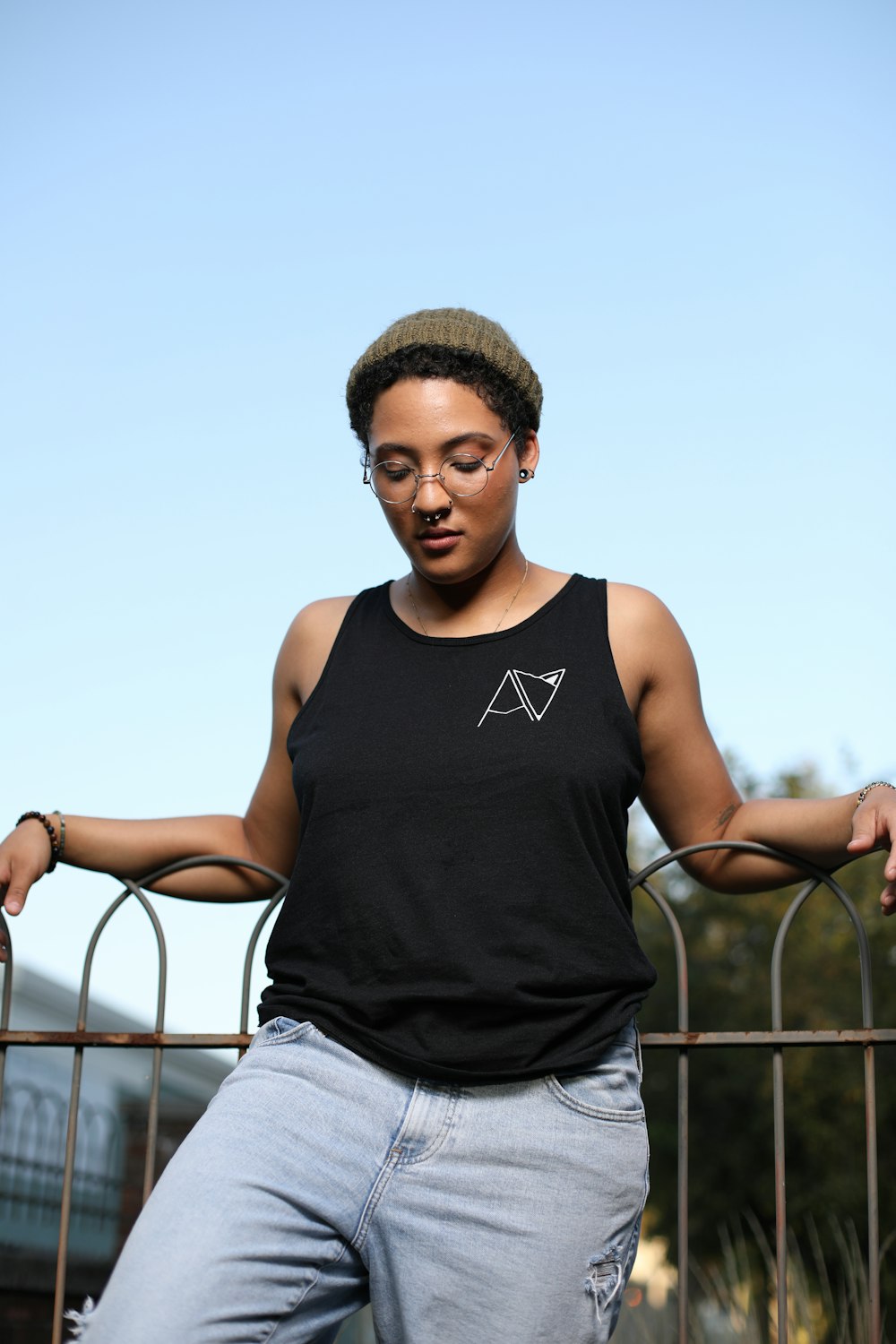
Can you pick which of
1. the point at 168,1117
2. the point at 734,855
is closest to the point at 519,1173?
the point at 734,855

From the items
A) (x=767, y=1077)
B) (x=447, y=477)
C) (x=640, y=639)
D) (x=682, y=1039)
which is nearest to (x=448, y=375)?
(x=447, y=477)

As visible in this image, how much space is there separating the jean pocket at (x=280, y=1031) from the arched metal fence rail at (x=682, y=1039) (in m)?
0.44

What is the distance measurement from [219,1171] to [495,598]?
3.03 ft

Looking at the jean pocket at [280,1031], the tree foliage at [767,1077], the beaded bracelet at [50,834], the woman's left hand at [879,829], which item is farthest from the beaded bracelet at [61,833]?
the tree foliage at [767,1077]

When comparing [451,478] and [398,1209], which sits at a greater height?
[451,478]

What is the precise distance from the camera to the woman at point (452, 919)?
1.54 metres

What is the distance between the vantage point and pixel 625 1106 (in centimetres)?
167

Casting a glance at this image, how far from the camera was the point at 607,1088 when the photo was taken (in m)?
1.68

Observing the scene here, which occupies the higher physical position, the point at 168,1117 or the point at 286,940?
the point at 286,940

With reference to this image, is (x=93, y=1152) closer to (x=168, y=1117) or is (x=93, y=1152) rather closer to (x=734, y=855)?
(x=168, y=1117)

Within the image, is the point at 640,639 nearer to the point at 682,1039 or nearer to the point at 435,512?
the point at 435,512

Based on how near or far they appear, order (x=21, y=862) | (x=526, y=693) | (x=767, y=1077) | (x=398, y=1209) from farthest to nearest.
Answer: (x=767, y=1077) < (x=21, y=862) < (x=526, y=693) < (x=398, y=1209)

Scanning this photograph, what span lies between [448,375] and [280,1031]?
0.98 meters

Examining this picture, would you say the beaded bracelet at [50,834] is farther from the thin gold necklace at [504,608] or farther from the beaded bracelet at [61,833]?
the thin gold necklace at [504,608]
